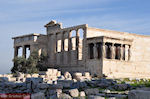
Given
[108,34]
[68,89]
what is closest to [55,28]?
[108,34]

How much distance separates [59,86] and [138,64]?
27.8 m

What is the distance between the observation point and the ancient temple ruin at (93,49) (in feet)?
115

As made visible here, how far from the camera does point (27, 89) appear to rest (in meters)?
14.5

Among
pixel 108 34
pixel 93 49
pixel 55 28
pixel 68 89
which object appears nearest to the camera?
pixel 68 89

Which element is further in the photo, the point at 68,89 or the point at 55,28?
the point at 55,28

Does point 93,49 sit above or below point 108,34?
below

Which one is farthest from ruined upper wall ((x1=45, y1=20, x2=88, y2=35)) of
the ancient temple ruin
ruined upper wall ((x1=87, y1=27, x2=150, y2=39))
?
ruined upper wall ((x1=87, y1=27, x2=150, y2=39))

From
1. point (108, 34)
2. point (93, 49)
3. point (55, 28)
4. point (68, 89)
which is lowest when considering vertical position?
point (68, 89)

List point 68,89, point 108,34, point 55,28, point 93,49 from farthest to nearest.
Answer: point 55,28 → point 108,34 → point 93,49 → point 68,89

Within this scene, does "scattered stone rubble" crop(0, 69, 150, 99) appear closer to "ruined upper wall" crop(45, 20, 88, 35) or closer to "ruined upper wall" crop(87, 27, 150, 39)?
"ruined upper wall" crop(87, 27, 150, 39)

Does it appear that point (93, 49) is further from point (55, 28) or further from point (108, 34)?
point (55, 28)

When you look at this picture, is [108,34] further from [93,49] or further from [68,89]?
[68,89]

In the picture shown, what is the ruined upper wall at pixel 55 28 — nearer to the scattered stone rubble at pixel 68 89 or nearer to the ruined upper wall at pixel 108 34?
the ruined upper wall at pixel 108 34

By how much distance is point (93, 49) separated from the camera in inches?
1420
